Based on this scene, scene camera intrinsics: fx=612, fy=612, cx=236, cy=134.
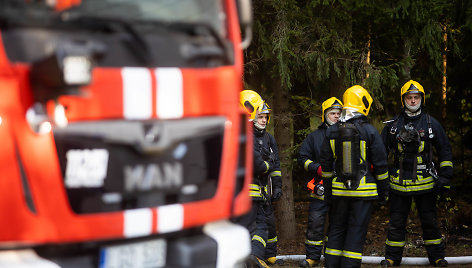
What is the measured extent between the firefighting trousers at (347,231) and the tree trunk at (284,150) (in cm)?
335

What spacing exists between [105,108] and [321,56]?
6.31 meters

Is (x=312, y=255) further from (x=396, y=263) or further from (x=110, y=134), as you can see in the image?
(x=110, y=134)

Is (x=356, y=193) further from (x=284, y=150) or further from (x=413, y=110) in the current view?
(x=284, y=150)

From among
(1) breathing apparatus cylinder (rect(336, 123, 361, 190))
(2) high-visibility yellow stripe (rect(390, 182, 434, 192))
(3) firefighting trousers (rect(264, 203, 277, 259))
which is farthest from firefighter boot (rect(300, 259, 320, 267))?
(1) breathing apparatus cylinder (rect(336, 123, 361, 190))

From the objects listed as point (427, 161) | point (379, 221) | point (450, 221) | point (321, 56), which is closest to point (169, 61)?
point (427, 161)

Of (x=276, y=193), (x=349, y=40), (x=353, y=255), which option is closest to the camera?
(x=353, y=255)

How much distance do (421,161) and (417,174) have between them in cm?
17

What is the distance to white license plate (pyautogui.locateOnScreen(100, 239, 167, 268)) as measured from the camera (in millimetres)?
3400

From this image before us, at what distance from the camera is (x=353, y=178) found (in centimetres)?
664

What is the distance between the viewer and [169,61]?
3539 mm

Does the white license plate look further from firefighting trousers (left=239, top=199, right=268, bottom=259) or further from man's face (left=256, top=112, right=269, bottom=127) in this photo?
man's face (left=256, top=112, right=269, bottom=127)

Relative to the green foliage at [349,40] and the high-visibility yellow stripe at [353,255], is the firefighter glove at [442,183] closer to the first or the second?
the high-visibility yellow stripe at [353,255]

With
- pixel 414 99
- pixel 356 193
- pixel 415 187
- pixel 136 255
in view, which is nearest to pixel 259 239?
pixel 356 193

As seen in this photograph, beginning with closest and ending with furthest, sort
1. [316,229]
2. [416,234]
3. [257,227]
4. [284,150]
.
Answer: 1. [257,227]
2. [316,229]
3. [416,234]
4. [284,150]
